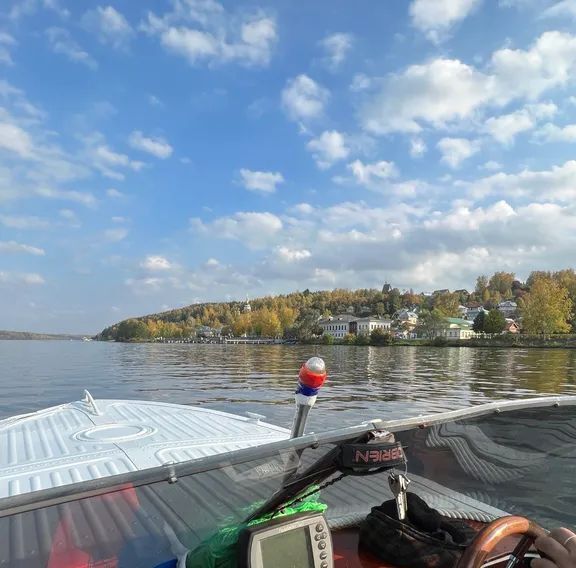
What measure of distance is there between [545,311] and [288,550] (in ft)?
346

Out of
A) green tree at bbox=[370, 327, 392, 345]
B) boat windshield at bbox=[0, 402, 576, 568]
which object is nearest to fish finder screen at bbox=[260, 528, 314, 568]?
boat windshield at bbox=[0, 402, 576, 568]

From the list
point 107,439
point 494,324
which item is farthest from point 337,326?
point 107,439

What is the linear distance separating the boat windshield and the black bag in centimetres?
14

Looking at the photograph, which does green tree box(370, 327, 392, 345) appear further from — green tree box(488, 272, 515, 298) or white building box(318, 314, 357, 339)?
green tree box(488, 272, 515, 298)

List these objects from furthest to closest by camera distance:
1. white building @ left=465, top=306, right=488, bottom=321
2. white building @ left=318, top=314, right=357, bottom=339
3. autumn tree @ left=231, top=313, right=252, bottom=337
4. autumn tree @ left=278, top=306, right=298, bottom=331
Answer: autumn tree @ left=231, top=313, right=252, bottom=337 < white building @ left=318, top=314, right=357, bottom=339 < white building @ left=465, top=306, right=488, bottom=321 < autumn tree @ left=278, top=306, right=298, bottom=331

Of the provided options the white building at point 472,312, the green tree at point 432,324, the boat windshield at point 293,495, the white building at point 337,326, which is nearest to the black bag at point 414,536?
the boat windshield at point 293,495

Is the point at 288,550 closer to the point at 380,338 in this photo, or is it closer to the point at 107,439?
the point at 107,439

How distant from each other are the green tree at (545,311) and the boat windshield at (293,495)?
103182 mm

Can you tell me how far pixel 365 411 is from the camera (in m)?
18.3

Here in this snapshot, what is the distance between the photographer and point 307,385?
→ 2244 millimetres

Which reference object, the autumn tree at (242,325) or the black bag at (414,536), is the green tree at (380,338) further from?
the black bag at (414,536)

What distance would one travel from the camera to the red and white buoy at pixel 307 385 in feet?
7.18

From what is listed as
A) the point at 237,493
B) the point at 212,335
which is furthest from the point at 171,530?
the point at 212,335

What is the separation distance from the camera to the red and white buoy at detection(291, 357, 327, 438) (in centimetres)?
219
